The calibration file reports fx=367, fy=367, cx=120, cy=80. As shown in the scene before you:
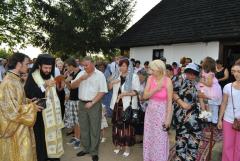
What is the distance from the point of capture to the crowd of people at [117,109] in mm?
4664

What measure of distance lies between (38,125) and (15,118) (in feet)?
4.14

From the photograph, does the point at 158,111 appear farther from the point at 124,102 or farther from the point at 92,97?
the point at 92,97

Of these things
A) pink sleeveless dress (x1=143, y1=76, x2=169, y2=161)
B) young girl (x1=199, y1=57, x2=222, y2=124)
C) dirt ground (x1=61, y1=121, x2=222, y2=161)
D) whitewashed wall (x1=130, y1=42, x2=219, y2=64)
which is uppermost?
whitewashed wall (x1=130, y1=42, x2=219, y2=64)

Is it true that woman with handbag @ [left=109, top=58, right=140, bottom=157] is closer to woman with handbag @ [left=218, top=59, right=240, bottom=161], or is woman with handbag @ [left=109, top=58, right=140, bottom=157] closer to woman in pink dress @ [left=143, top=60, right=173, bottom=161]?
woman in pink dress @ [left=143, top=60, right=173, bottom=161]

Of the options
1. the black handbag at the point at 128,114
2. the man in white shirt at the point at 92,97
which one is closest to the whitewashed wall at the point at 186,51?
the black handbag at the point at 128,114

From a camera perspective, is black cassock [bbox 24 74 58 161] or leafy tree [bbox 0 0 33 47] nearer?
black cassock [bbox 24 74 58 161]

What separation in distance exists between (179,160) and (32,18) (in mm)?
26257

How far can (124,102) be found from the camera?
7.27 meters

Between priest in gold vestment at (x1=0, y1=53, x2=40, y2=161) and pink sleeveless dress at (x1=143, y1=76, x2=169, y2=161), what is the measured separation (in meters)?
2.19

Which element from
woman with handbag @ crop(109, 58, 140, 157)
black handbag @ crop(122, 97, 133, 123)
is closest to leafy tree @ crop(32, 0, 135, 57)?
woman with handbag @ crop(109, 58, 140, 157)

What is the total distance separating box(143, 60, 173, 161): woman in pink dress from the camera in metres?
6.04

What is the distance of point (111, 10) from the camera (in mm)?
27641

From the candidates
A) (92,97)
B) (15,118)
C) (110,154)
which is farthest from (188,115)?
(15,118)

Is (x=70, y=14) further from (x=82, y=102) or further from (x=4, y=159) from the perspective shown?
(x=4, y=159)
